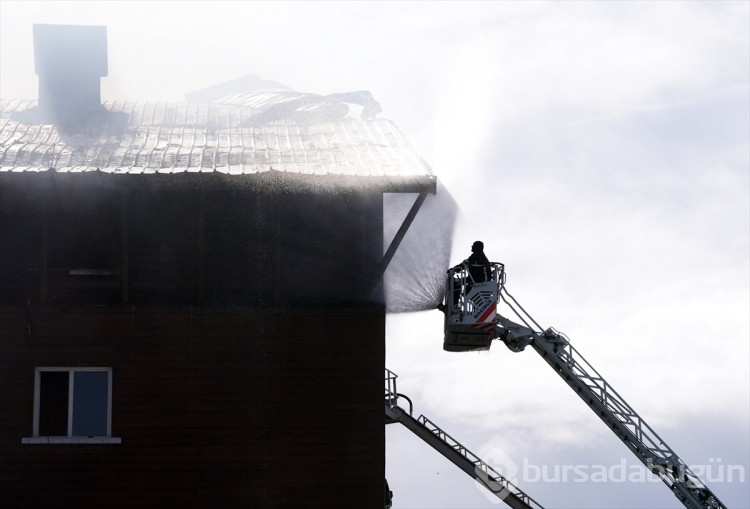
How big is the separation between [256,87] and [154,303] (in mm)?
11101

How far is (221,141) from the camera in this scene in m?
23.6

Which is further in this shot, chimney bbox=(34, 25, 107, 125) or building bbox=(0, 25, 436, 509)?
chimney bbox=(34, 25, 107, 125)

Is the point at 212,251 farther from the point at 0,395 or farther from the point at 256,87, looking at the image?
the point at 256,87

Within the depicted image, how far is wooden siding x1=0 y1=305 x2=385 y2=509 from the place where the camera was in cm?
2175

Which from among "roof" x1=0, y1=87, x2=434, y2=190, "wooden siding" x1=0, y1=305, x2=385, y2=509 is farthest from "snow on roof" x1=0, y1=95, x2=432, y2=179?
"wooden siding" x1=0, y1=305, x2=385, y2=509

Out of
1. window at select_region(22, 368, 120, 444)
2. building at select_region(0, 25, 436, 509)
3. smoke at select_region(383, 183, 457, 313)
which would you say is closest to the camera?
building at select_region(0, 25, 436, 509)

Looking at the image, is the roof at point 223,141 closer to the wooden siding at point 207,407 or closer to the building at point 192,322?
the building at point 192,322

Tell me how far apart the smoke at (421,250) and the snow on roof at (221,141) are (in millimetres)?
1160

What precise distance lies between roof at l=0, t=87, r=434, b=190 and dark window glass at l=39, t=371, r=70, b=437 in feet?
11.2

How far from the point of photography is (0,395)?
71.7 ft

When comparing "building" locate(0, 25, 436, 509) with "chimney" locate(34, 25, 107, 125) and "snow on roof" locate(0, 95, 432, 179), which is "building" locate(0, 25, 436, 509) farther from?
"chimney" locate(34, 25, 107, 125)

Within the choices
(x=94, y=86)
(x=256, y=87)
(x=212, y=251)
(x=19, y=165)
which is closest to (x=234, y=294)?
(x=212, y=251)

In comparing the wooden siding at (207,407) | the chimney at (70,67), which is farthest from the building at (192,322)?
the chimney at (70,67)

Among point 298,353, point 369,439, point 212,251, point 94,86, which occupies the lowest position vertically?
point 369,439
